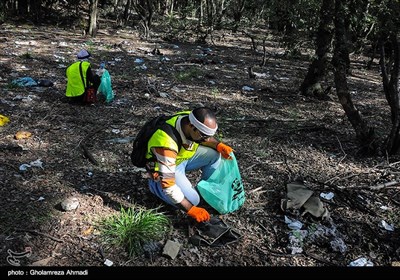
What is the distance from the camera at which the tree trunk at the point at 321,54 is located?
500 cm

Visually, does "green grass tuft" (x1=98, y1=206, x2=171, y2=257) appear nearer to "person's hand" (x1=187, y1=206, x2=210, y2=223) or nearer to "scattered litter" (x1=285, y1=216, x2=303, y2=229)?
"person's hand" (x1=187, y1=206, x2=210, y2=223)

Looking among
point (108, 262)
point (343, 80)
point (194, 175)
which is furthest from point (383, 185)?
point (108, 262)

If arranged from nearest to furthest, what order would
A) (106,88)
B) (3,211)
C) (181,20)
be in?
(3,211), (106,88), (181,20)

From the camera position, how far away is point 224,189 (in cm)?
304

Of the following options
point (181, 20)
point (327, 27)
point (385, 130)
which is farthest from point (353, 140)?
point (181, 20)

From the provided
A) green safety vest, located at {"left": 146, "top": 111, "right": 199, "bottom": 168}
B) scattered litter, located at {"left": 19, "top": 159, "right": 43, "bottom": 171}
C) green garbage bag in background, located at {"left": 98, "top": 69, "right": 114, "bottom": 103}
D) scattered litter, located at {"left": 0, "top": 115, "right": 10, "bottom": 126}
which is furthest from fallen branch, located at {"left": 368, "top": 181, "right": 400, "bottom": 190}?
scattered litter, located at {"left": 0, "top": 115, "right": 10, "bottom": 126}

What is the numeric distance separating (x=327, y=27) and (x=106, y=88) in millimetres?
3463

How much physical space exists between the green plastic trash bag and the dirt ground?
135 mm

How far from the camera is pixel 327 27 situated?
5.30 metres

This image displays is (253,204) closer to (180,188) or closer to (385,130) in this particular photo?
(180,188)

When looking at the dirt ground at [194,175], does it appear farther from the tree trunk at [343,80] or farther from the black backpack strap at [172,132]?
the black backpack strap at [172,132]

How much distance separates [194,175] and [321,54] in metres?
3.51

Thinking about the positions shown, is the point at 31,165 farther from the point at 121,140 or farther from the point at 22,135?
the point at 121,140

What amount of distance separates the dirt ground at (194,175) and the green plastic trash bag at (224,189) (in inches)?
5.3
